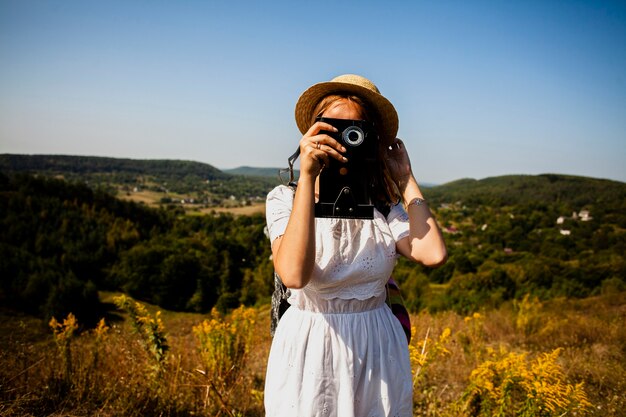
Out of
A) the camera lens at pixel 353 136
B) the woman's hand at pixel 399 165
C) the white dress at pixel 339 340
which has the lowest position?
the white dress at pixel 339 340

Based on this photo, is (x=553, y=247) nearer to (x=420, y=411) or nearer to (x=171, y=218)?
(x=420, y=411)

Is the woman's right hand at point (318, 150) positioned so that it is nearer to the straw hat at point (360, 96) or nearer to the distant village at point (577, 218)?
the straw hat at point (360, 96)

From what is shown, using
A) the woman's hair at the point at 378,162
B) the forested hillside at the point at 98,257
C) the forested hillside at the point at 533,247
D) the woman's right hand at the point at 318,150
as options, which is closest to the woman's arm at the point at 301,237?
the woman's right hand at the point at 318,150

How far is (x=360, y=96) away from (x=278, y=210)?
2.00 feet

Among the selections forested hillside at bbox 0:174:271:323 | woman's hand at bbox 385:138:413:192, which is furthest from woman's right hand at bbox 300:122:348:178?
forested hillside at bbox 0:174:271:323

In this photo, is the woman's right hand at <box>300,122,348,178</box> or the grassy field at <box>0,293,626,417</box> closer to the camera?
the woman's right hand at <box>300,122,348,178</box>

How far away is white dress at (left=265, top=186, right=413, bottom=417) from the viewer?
4.00ft

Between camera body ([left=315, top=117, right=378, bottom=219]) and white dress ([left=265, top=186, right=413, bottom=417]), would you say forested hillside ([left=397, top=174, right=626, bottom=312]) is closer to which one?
white dress ([left=265, top=186, right=413, bottom=417])

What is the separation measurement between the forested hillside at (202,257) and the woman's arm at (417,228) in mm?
16996

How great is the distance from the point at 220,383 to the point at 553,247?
4470cm

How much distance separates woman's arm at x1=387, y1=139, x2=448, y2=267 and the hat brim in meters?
0.16

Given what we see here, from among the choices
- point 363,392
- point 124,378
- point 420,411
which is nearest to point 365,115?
point 363,392

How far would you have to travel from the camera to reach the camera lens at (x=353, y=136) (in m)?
1.26

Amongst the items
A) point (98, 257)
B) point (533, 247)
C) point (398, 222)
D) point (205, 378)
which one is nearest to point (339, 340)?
point (398, 222)
